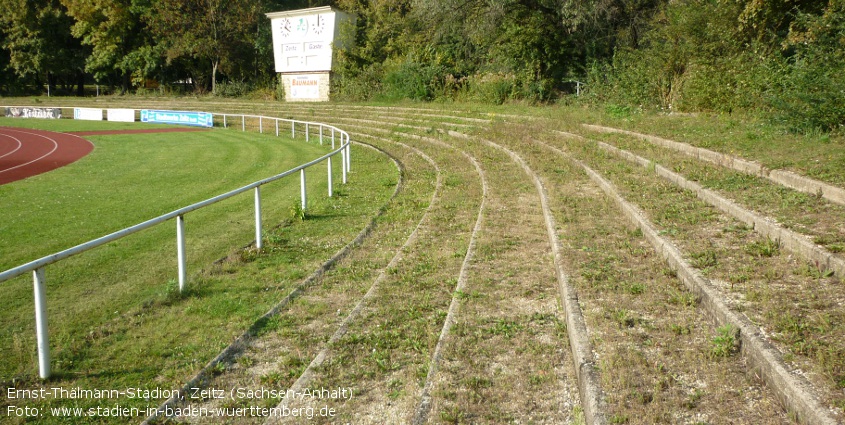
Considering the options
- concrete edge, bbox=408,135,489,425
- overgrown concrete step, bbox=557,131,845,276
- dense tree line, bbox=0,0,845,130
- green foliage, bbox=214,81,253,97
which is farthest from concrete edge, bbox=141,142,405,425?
green foliage, bbox=214,81,253,97

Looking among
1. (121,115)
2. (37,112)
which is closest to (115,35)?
(37,112)

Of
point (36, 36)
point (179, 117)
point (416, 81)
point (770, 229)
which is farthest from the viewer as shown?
point (36, 36)

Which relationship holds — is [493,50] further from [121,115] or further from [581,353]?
[581,353]

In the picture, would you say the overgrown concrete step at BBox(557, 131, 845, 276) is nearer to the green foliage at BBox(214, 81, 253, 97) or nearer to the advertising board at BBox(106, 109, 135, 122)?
the advertising board at BBox(106, 109, 135, 122)

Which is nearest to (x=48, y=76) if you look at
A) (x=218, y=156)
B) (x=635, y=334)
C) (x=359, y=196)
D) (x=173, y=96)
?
(x=173, y=96)

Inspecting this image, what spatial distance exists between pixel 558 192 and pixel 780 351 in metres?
6.51

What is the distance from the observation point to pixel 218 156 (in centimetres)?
2253

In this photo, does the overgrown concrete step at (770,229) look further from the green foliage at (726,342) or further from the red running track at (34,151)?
the red running track at (34,151)

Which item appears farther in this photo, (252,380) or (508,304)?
(508,304)

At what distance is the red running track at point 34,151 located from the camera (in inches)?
802

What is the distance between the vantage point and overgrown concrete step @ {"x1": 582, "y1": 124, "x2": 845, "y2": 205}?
7.07m

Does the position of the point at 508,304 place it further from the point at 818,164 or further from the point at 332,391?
the point at 818,164

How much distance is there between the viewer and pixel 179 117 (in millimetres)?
39156

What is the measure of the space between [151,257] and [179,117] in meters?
32.4
